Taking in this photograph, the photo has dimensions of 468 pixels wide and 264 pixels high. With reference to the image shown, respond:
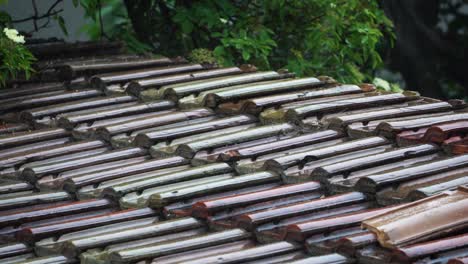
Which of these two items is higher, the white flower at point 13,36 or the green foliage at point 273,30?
the white flower at point 13,36

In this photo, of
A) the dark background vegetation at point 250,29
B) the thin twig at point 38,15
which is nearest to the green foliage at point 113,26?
the dark background vegetation at point 250,29

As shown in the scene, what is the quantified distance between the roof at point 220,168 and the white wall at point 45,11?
1847mm

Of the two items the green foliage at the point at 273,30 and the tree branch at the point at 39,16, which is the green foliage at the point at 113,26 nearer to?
the green foliage at the point at 273,30

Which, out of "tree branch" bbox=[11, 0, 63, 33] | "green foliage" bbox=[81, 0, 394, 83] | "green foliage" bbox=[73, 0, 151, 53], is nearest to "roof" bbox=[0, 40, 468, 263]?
"tree branch" bbox=[11, 0, 63, 33]

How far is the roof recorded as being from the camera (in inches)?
180

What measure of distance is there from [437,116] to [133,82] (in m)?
2.03

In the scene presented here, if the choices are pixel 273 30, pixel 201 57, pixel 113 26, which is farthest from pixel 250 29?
pixel 113 26

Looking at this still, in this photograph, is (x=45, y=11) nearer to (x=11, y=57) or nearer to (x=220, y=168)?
(x=11, y=57)

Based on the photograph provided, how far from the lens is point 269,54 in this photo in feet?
32.1

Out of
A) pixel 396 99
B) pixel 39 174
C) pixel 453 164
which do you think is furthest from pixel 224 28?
pixel 453 164

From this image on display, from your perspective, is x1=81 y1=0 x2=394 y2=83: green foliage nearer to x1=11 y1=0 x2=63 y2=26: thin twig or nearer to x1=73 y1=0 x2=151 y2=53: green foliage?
x1=73 y1=0 x2=151 y2=53: green foliage

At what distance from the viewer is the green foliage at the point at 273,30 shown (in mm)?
9188

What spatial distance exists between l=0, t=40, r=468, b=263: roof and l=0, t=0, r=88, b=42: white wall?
185cm

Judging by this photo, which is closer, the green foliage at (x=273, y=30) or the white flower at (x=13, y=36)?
the white flower at (x=13, y=36)
